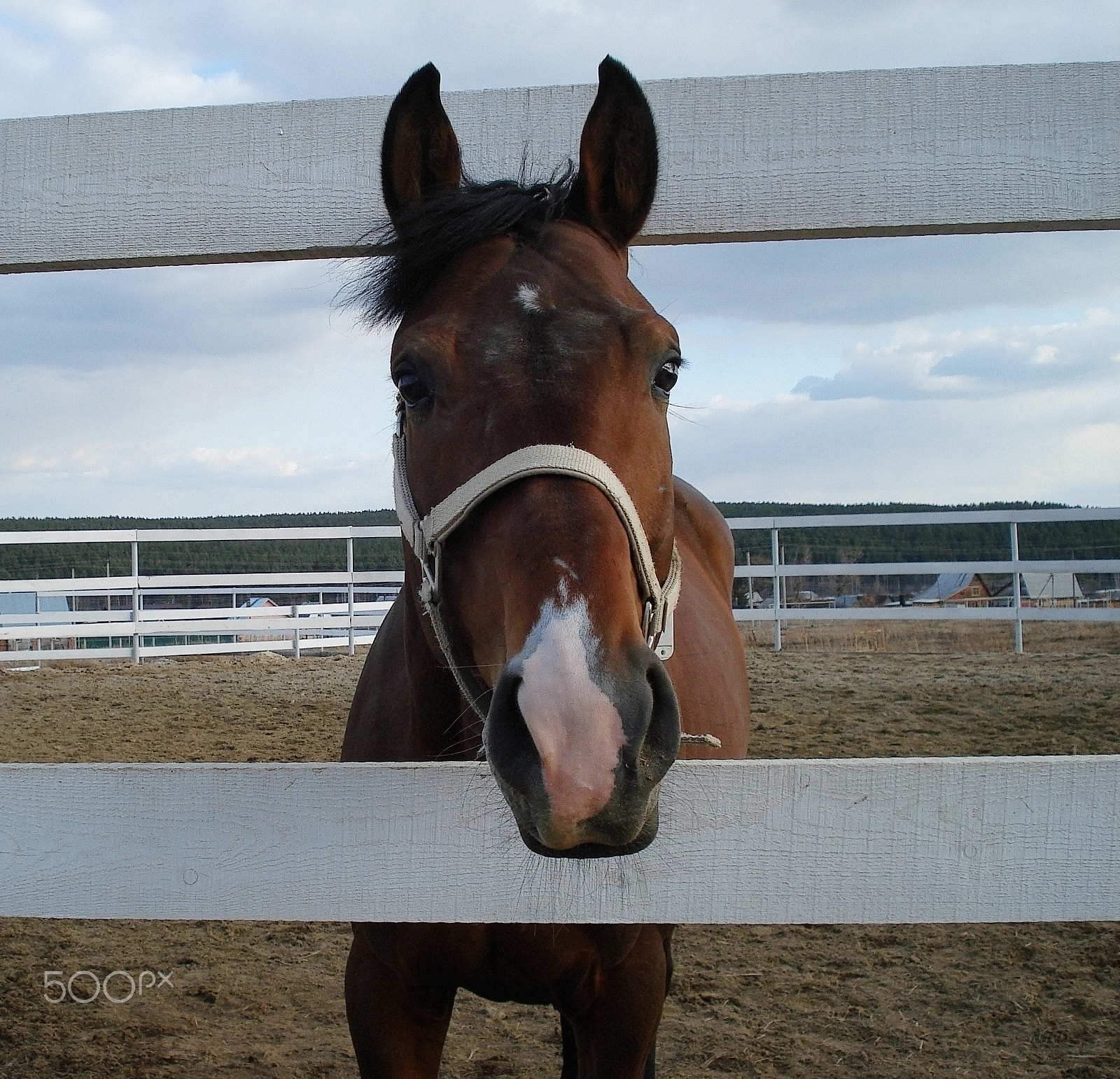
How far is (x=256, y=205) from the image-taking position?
5.65 feet

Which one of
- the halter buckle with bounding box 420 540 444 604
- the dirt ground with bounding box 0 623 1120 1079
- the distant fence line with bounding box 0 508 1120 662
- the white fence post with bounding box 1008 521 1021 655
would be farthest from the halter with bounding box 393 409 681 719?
the white fence post with bounding box 1008 521 1021 655

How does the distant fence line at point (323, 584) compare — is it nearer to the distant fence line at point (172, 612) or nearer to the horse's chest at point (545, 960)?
the distant fence line at point (172, 612)

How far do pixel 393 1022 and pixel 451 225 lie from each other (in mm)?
1664

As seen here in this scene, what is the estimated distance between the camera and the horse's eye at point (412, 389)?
1.64 m

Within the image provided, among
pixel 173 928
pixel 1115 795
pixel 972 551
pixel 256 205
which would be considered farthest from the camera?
pixel 972 551

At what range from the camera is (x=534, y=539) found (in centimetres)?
132

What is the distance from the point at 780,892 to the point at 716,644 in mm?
2225

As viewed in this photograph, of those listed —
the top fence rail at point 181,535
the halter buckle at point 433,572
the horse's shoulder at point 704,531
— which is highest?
the top fence rail at point 181,535

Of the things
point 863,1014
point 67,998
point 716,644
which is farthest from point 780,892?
point 67,998

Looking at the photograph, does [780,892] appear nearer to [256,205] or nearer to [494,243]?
[494,243]

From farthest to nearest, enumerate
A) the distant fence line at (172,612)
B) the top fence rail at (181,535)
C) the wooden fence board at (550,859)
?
the distant fence line at (172,612) → the top fence rail at (181,535) → the wooden fence board at (550,859)

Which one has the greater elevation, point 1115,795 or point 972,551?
point 972,551

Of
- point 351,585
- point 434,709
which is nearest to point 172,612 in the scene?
point 351,585

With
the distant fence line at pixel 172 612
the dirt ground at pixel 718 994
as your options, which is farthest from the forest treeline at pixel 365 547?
the dirt ground at pixel 718 994
